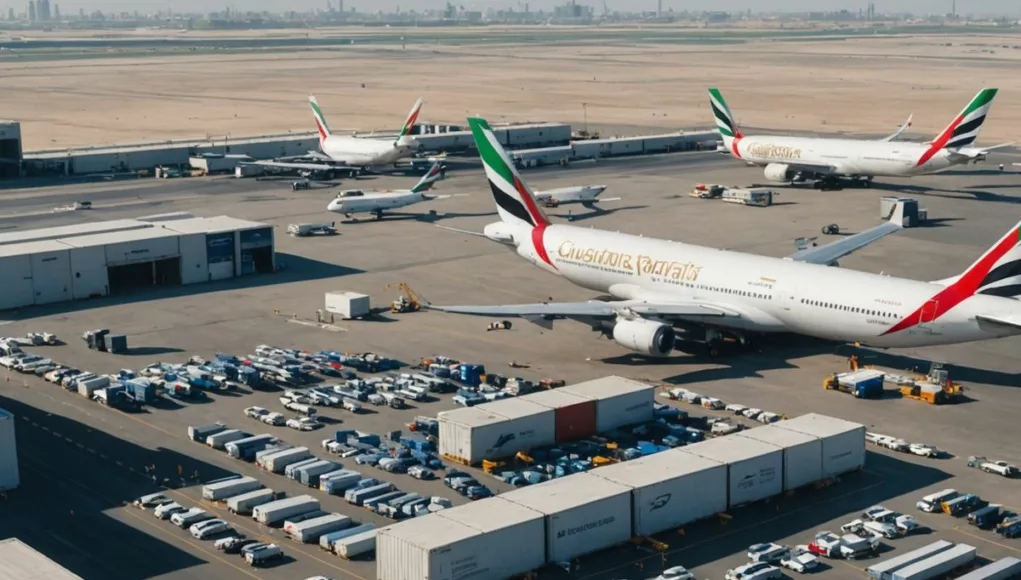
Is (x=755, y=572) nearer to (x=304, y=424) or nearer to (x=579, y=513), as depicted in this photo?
(x=579, y=513)

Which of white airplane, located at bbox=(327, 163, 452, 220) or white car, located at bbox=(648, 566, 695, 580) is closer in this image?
white car, located at bbox=(648, 566, 695, 580)

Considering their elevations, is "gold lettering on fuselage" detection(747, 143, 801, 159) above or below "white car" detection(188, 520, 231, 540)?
above

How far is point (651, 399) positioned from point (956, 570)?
19.1 meters

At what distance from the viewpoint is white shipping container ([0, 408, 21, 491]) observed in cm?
5081

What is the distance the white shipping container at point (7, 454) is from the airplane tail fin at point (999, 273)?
44079 millimetres

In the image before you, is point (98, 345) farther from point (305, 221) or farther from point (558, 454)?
point (305, 221)

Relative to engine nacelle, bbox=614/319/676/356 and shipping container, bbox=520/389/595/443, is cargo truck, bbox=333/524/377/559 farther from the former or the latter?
engine nacelle, bbox=614/319/676/356

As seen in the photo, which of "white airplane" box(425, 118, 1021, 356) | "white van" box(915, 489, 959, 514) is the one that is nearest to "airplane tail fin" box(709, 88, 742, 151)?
"white airplane" box(425, 118, 1021, 356)

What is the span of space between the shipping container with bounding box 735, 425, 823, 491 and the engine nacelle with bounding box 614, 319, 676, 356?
1591 centimetres

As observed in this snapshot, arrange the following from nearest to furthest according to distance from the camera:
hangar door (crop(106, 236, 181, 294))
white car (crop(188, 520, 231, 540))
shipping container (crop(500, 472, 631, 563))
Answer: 1. shipping container (crop(500, 472, 631, 563))
2. white car (crop(188, 520, 231, 540))
3. hangar door (crop(106, 236, 181, 294))

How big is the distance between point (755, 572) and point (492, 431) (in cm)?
1517

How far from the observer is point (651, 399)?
60125mm

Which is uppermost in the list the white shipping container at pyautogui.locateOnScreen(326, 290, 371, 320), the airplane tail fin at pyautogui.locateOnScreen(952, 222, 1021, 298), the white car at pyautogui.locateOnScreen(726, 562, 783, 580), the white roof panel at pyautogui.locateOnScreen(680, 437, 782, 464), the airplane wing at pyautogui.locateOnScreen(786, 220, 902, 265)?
the airplane tail fin at pyautogui.locateOnScreen(952, 222, 1021, 298)

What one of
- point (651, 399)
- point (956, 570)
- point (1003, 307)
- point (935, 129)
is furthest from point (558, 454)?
point (935, 129)
